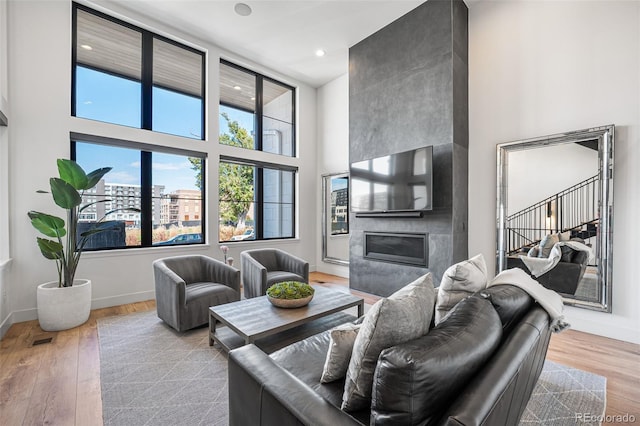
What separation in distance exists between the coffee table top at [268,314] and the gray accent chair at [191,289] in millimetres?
465

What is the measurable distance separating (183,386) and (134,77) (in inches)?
164

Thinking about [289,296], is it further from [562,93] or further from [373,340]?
[562,93]

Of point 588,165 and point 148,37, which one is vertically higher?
point 148,37

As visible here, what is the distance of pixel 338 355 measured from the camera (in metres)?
1.32

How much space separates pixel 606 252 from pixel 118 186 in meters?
5.74

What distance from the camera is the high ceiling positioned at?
12.7 feet

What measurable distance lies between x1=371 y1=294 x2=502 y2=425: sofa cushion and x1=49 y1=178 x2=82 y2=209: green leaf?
11.5 ft

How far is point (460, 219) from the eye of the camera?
12.3 feet

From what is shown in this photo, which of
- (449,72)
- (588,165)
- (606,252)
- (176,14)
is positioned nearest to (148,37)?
(176,14)

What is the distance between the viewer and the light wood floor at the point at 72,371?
1827 millimetres

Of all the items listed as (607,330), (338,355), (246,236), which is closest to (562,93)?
(607,330)

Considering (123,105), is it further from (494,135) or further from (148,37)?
(494,135)

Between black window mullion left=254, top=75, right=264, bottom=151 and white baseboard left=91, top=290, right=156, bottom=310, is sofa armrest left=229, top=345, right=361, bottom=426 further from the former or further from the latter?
black window mullion left=254, top=75, right=264, bottom=151

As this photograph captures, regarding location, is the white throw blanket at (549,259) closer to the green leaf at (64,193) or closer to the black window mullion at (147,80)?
the green leaf at (64,193)
